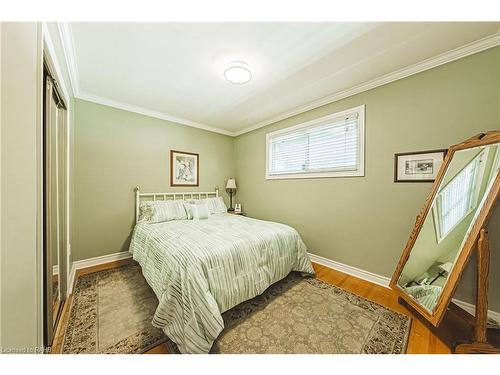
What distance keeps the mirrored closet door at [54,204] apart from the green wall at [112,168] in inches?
26.6

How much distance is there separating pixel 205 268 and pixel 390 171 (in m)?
2.19

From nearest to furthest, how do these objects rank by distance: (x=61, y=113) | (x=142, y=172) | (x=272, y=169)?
(x=61, y=113), (x=142, y=172), (x=272, y=169)

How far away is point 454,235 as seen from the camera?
139cm

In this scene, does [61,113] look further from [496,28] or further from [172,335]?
[496,28]

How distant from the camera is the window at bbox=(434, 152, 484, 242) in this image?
1349mm

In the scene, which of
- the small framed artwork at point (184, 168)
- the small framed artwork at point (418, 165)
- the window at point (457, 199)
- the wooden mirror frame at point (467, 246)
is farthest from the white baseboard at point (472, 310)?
the small framed artwork at point (184, 168)

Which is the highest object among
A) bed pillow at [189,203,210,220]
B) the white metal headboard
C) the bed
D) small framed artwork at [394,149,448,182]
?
small framed artwork at [394,149,448,182]

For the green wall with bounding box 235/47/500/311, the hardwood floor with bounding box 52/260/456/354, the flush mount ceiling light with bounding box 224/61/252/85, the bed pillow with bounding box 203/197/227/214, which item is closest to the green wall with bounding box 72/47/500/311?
the green wall with bounding box 235/47/500/311

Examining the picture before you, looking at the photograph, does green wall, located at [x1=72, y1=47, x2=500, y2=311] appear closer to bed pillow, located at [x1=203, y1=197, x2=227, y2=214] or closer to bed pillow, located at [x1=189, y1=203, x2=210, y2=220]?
bed pillow, located at [x1=203, y1=197, x2=227, y2=214]

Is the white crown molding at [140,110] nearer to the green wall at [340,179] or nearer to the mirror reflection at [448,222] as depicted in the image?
the green wall at [340,179]

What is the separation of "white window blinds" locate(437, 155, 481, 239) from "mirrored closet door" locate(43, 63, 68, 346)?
119 inches
